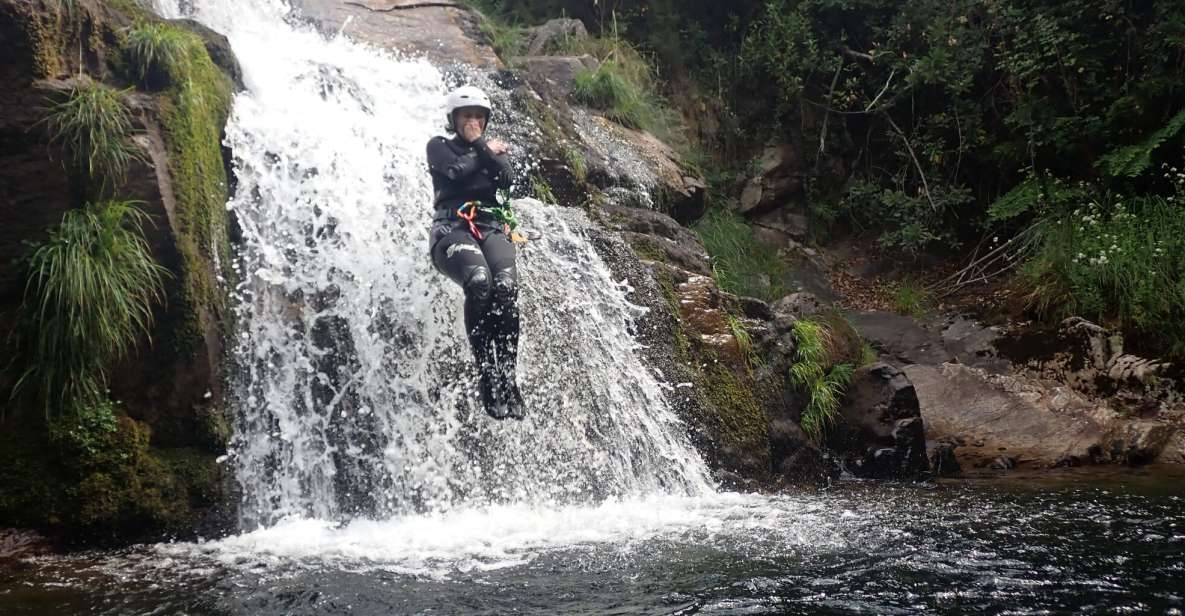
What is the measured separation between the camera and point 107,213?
571 centimetres

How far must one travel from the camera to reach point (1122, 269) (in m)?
9.44

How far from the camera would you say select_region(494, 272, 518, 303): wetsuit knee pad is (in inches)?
247

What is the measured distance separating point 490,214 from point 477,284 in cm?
67

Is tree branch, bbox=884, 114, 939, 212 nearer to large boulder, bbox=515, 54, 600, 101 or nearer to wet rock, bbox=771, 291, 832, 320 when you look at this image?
wet rock, bbox=771, 291, 832, 320

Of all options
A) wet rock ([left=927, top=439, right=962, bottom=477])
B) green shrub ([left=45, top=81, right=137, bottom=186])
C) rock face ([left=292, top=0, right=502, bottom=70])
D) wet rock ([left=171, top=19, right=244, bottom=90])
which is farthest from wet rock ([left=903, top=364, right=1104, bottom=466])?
green shrub ([left=45, top=81, right=137, bottom=186])

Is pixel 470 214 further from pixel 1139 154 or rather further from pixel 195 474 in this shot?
pixel 1139 154

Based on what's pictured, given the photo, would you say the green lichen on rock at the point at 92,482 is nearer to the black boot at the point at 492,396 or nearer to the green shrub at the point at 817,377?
the black boot at the point at 492,396

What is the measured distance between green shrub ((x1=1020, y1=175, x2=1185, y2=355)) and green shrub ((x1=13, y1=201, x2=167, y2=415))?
8.61 metres

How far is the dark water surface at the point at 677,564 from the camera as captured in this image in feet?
12.7

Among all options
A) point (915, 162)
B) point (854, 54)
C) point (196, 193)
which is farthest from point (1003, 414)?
point (196, 193)

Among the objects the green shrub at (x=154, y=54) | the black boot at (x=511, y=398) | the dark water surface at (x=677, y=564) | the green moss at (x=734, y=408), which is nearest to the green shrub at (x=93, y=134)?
the green shrub at (x=154, y=54)

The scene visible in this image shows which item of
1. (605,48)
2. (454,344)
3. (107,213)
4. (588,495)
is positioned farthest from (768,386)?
(605,48)

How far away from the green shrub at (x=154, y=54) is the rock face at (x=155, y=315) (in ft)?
0.51

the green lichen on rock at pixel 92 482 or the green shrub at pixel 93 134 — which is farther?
the green shrub at pixel 93 134
